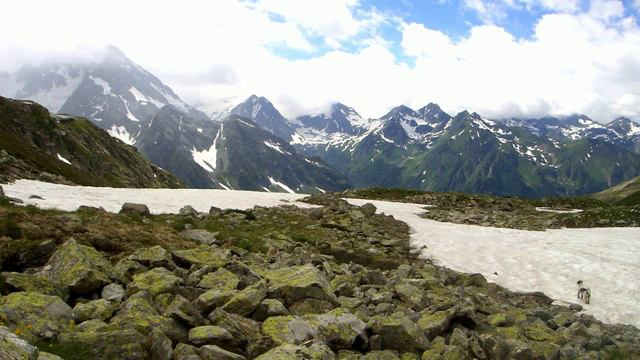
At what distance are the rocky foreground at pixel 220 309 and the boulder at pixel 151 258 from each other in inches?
2.2

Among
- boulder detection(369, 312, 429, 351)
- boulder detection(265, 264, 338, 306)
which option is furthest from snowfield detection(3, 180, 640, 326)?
boulder detection(265, 264, 338, 306)

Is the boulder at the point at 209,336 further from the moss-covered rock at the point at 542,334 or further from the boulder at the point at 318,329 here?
the moss-covered rock at the point at 542,334

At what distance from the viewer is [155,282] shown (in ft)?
43.9

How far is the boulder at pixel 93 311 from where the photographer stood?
35.8 ft

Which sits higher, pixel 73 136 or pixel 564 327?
pixel 73 136

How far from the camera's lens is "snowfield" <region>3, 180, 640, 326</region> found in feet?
91.6

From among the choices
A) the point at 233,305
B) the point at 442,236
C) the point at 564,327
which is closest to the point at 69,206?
the point at 233,305

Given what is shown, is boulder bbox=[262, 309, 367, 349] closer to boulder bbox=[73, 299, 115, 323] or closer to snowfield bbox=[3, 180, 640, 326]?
boulder bbox=[73, 299, 115, 323]

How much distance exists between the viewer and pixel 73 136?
121m

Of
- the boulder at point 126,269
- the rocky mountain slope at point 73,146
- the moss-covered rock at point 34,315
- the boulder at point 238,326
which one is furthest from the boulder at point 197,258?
the rocky mountain slope at point 73,146

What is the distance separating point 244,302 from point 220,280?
2204mm

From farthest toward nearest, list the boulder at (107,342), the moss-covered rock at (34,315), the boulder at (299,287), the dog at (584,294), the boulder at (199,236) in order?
the dog at (584,294)
the boulder at (199,236)
the boulder at (299,287)
the moss-covered rock at (34,315)
the boulder at (107,342)

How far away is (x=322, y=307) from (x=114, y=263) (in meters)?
7.30

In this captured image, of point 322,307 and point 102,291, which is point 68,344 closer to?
point 102,291
